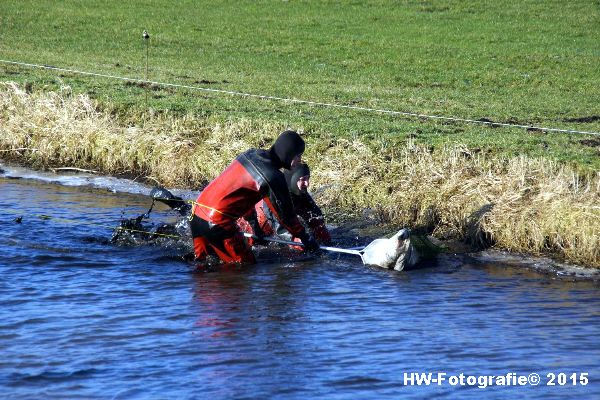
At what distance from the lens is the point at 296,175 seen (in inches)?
467

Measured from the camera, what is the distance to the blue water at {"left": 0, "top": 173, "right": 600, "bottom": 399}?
8.34 meters

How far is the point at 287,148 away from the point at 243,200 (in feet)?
2.66

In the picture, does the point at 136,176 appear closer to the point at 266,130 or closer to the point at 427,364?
the point at 266,130

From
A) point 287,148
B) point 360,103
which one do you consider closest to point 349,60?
point 360,103

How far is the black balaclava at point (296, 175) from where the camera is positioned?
11.8 metres

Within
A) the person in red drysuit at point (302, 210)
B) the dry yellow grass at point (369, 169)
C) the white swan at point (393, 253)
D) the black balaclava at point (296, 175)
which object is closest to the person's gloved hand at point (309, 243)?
the person in red drysuit at point (302, 210)

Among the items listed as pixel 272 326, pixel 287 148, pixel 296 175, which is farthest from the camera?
pixel 296 175

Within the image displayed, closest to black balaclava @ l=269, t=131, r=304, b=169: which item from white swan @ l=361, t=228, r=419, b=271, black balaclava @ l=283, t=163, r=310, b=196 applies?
black balaclava @ l=283, t=163, r=310, b=196

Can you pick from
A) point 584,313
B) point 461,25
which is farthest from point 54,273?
point 461,25

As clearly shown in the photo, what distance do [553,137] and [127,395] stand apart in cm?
893

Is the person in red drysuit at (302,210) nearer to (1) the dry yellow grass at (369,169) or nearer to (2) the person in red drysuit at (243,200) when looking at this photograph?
(2) the person in red drysuit at (243,200)

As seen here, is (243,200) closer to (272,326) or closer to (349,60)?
(272,326)

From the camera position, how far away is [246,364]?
8773 millimetres

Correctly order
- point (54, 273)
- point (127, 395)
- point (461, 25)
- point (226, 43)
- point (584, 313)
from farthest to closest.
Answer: point (461, 25), point (226, 43), point (54, 273), point (584, 313), point (127, 395)
